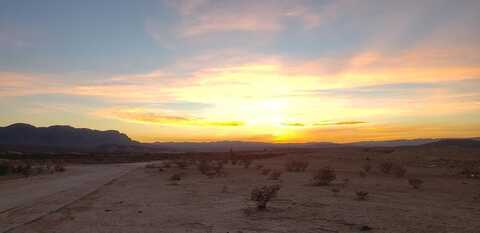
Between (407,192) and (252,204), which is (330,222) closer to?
(252,204)

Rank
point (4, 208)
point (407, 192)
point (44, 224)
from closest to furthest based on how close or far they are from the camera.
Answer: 1. point (44, 224)
2. point (4, 208)
3. point (407, 192)

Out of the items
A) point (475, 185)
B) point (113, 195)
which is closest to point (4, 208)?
point (113, 195)

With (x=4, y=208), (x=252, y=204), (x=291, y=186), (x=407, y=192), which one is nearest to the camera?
(x=252, y=204)

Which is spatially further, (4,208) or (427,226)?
(4,208)

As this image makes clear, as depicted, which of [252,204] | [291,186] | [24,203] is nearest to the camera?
[252,204]

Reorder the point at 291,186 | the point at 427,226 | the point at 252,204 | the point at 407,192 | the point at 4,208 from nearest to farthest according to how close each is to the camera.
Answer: the point at 427,226, the point at 252,204, the point at 4,208, the point at 407,192, the point at 291,186

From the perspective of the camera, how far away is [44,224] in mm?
13852

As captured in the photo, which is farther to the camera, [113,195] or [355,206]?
[113,195]

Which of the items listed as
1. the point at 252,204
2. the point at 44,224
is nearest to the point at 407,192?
the point at 252,204

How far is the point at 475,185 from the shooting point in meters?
25.1

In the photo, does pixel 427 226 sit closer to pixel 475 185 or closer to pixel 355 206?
pixel 355 206

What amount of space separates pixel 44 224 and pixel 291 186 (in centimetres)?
1280

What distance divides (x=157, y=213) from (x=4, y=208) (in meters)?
6.27

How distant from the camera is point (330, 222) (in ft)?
44.2
